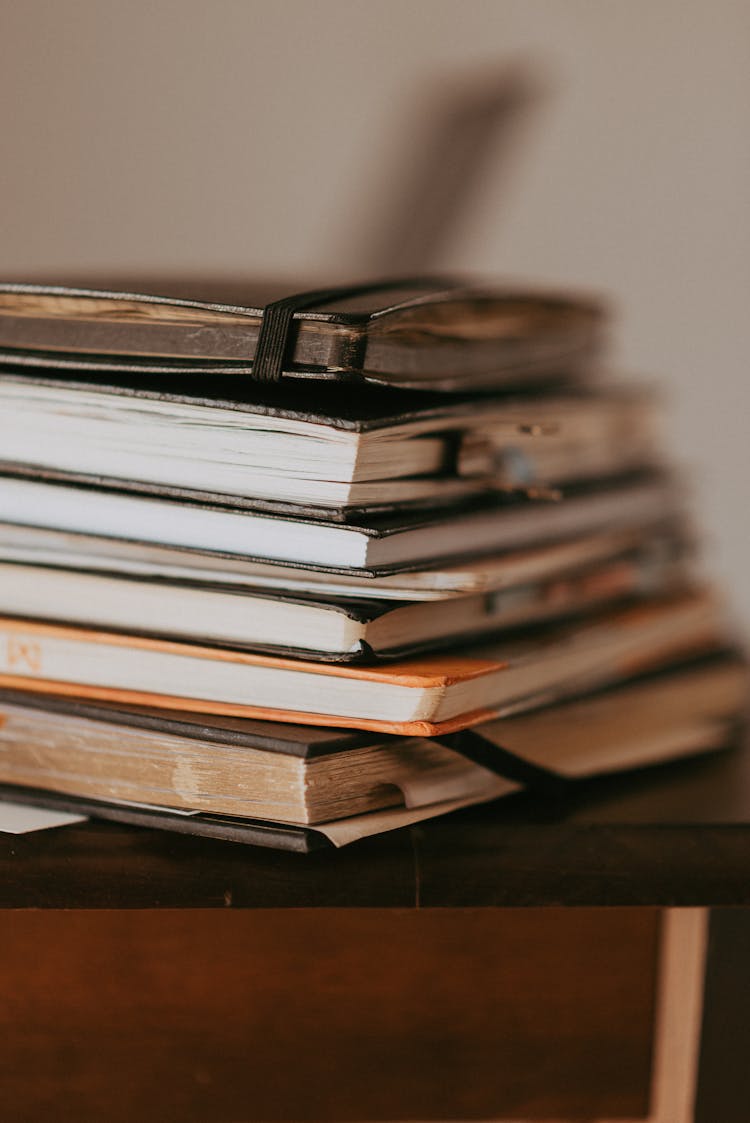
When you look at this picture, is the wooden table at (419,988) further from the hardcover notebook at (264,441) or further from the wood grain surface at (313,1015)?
the hardcover notebook at (264,441)

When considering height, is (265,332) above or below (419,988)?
above

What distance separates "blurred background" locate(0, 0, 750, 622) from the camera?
1425mm

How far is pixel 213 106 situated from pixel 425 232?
24.1 inches

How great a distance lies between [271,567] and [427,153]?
1.03 metres

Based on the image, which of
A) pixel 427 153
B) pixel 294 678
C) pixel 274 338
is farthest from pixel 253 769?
pixel 427 153

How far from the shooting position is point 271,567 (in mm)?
489

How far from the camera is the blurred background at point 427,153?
56.1 inches

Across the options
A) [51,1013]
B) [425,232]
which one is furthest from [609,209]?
[51,1013]

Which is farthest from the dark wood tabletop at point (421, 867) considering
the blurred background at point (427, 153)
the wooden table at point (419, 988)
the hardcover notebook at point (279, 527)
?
the blurred background at point (427, 153)

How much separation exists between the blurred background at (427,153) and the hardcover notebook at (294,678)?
839 millimetres

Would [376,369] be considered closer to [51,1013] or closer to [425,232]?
[51,1013]

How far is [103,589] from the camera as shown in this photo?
52 centimetres

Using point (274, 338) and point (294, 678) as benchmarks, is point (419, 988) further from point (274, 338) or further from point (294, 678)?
point (274, 338)

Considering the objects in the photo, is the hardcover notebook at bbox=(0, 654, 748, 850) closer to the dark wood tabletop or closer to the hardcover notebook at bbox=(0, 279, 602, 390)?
the dark wood tabletop
